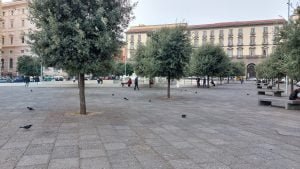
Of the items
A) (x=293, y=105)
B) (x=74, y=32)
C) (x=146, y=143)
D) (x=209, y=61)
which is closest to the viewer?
(x=146, y=143)

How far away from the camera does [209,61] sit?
3566 cm

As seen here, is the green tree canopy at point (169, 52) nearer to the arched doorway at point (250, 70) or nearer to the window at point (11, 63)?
the window at point (11, 63)

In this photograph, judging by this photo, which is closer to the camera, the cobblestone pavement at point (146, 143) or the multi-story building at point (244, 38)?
the cobblestone pavement at point (146, 143)

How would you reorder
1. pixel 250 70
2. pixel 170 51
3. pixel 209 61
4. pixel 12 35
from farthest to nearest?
pixel 250 70 < pixel 12 35 < pixel 209 61 < pixel 170 51

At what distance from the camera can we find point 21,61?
218 feet

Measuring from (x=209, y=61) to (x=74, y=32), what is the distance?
1086 inches

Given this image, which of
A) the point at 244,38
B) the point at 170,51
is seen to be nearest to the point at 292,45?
the point at 170,51

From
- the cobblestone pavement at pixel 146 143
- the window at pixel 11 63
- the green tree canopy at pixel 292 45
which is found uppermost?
the window at pixel 11 63

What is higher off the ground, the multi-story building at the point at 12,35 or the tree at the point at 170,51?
the multi-story building at the point at 12,35

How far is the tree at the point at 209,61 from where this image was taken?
35.7 m

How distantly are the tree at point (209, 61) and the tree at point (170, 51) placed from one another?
17.3 metres

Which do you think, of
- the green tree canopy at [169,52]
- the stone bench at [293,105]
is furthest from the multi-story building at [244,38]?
the stone bench at [293,105]

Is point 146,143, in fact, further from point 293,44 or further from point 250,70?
point 250,70

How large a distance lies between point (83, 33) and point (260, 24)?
97641 millimetres
